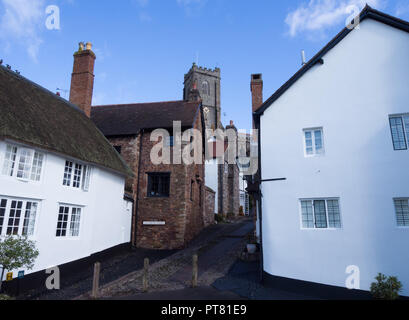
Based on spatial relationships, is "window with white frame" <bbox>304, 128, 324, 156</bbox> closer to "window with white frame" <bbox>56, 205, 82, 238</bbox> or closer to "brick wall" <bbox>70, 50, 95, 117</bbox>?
"window with white frame" <bbox>56, 205, 82, 238</bbox>

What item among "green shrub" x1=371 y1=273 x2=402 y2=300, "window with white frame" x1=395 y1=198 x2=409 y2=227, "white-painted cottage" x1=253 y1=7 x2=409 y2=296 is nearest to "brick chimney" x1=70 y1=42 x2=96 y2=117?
"white-painted cottage" x1=253 y1=7 x2=409 y2=296

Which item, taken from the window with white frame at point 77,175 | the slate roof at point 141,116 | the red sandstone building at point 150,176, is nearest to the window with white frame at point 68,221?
the window with white frame at point 77,175

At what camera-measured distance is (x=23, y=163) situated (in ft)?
31.0

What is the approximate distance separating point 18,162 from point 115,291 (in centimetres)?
580

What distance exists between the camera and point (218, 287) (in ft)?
30.1

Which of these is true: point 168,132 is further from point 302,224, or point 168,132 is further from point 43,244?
point 302,224

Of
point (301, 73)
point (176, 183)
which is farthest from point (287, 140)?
point (176, 183)

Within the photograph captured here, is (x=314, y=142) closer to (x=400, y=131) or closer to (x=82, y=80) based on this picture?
(x=400, y=131)

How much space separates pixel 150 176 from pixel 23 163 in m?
9.02

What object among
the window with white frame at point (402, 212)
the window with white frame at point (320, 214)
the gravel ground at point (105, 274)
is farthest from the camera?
the gravel ground at point (105, 274)

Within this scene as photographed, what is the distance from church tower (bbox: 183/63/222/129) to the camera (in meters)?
54.3

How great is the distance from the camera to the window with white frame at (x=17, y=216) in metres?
8.69

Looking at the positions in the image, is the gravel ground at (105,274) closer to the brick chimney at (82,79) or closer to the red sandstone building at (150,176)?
the red sandstone building at (150,176)

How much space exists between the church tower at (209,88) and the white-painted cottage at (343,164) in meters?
43.3
